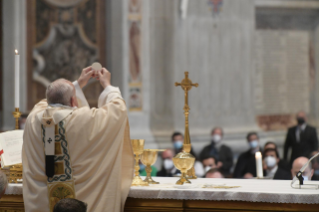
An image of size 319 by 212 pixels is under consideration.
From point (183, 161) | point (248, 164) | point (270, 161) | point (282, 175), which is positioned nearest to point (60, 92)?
point (183, 161)

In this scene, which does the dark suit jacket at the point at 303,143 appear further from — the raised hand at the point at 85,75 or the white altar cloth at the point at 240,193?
the raised hand at the point at 85,75

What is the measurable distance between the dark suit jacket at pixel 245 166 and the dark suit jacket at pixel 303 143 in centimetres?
119

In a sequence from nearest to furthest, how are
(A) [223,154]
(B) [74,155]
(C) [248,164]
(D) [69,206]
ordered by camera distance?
(D) [69,206] → (B) [74,155] → (C) [248,164] → (A) [223,154]

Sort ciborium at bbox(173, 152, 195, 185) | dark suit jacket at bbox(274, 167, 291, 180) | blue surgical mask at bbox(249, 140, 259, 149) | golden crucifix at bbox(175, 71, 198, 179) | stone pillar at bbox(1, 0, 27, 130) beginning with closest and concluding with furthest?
ciborium at bbox(173, 152, 195, 185) < golden crucifix at bbox(175, 71, 198, 179) < dark suit jacket at bbox(274, 167, 291, 180) < blue surgical mask at bbox(249, 140, 259, 149) < stone pillar at bbox(1, 0, 27, 130)

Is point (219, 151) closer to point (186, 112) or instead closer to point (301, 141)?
point (301, 141)

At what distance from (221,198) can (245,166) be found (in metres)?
3.71

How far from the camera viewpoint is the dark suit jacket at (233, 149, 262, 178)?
23.1 ft

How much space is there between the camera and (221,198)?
3.53m

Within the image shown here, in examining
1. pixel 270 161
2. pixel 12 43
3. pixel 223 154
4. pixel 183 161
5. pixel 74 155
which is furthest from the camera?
pixel 12 43

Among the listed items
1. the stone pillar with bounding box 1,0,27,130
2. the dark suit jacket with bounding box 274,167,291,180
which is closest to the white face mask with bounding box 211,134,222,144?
the dark suit jacket with bounding box 274,167,291,180

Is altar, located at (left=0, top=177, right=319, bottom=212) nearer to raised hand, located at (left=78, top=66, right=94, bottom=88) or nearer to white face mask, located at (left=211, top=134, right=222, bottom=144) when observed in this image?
raised hand, located at (left=78, top=66, right=94, bottom=88)

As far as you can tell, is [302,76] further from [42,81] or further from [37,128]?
[37,128]

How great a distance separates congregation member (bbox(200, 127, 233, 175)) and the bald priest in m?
4.80

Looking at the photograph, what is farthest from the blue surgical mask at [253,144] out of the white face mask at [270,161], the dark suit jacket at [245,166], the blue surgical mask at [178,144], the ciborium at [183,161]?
the ciborium at [183,161]
